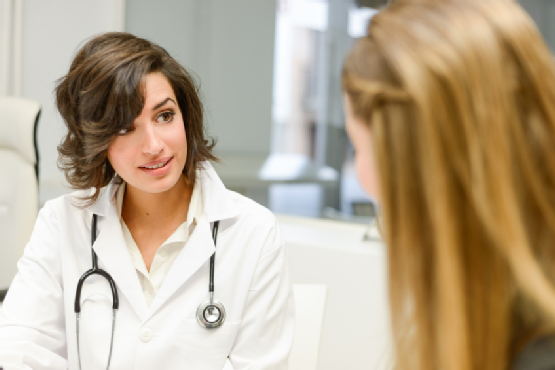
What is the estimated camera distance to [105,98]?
1245mm

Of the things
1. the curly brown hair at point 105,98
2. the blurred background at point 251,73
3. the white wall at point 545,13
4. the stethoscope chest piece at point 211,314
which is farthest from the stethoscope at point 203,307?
the white wall at point 545,13

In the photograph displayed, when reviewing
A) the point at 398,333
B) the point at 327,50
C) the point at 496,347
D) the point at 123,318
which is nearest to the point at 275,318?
the point at 123,318

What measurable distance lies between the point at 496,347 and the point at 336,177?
84.1 inches

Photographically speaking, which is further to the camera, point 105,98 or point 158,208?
point 158,208

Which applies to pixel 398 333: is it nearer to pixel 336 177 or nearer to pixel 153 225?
pixel 153 225

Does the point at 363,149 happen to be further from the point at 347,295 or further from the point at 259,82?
the point at 259,82

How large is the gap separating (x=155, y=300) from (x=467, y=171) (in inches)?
34.9

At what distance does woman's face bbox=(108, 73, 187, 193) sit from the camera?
1267 mm

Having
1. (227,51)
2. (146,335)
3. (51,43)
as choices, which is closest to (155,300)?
(146,335)

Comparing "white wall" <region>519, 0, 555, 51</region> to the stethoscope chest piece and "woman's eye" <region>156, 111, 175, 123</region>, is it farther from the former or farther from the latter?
the stethoscope chest piece

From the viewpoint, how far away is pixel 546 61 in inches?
22.2

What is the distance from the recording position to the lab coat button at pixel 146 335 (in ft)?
4.02

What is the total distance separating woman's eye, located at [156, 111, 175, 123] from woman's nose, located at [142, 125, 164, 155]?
43 millimetres

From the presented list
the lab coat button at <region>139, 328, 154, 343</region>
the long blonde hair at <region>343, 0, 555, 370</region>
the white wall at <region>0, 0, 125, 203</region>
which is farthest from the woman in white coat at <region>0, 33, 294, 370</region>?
the white wall at <region>0, 0, 125, 203</region>
